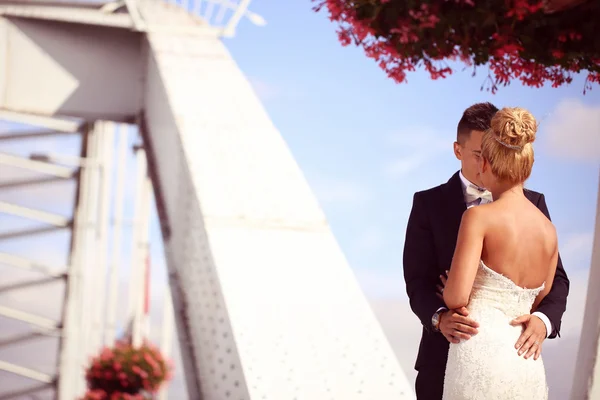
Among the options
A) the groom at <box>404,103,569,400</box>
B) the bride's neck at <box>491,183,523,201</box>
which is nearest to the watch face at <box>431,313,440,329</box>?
the groom at <box>404,103,569,400</box>

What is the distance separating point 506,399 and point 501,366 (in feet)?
0.31

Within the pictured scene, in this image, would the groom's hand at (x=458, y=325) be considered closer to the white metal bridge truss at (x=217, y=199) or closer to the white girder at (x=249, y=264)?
the white metal bridge truss at (x=217, y=199)

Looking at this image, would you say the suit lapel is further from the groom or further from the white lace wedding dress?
the white lace wedding dress

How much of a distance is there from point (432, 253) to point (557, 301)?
0.45 metres

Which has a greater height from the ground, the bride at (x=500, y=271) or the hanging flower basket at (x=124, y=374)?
the bride at (x=500, y=271)

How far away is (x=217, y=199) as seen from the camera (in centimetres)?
589

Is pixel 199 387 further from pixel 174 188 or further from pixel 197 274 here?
pixel 174 188

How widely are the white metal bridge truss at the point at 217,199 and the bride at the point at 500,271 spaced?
75 centimetres

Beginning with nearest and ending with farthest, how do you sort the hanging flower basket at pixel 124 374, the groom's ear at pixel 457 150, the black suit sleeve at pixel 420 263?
1. the black suit sleeve at pixel 420 263
2. the groom's ear at pixel 457 150
3. the hanging flower basket at pixel 124 374

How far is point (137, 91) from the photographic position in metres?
8.62

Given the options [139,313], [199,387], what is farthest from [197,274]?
[139,313]

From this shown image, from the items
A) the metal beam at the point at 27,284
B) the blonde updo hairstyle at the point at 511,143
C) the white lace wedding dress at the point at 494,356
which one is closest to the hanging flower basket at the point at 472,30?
the blonde updo hairstyle at the point at 511,143

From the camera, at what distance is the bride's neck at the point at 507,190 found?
2.52 metres

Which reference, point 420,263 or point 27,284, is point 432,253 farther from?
point 27,284
